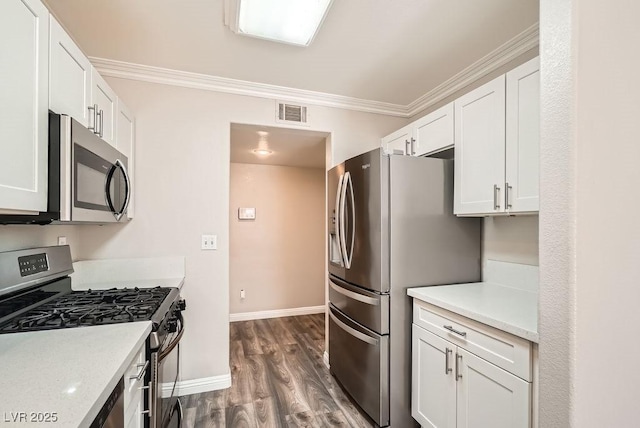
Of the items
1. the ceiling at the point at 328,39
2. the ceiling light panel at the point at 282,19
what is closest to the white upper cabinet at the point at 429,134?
the ceiling at the point at 328,39

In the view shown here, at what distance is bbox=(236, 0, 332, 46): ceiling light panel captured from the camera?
1465 mm

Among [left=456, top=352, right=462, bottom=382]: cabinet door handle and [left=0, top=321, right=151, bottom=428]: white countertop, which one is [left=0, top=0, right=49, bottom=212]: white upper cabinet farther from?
[left=456, top=352, right=462, bottom=382]: cabinet door handle

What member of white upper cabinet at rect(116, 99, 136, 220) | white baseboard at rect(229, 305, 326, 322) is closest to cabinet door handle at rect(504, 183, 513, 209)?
white upper cabinet at rect(116, 99, 136, 220)

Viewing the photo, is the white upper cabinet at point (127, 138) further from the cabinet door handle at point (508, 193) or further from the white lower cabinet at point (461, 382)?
the cabinet door handle at point (508, 193)

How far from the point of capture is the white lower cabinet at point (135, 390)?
37.7 inches

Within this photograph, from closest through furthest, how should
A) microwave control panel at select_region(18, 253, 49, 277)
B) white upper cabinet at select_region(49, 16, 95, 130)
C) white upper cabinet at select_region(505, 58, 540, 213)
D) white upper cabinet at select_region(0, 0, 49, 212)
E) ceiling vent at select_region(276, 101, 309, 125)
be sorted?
white upper cabinet at select_region(0, 0, 49, 212)
white upper cabinet at select_region(49, 16, 95, 130)
microwave control panel at select_region(18, 253, 49, 277)
white upper cabinet at select_region(505, 58, 540, 213)
ceiling vent at select_region(276, 101, 309, 125)

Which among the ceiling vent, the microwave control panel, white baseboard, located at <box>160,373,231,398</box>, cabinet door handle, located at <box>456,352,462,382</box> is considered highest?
the ceiling vent

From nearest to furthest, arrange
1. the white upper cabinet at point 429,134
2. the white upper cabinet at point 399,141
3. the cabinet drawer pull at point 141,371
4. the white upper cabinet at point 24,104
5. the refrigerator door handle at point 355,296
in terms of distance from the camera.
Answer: the white upper cabinet at point 24,104 → the cabinet drawer pull at point 141,371 → the refrigerator door handle at point 355,296 → the white upper cabinet at point 429,134 → the white upper cabinet at point 399,141

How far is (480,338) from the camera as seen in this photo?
1378mm

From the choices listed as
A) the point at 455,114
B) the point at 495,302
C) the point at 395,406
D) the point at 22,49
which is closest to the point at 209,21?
the point at 22,49

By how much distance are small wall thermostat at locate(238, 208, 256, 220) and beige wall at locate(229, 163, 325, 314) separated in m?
0.06

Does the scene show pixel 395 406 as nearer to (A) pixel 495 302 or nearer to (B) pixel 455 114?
(A) pixel 495 302

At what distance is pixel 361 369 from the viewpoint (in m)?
2.01

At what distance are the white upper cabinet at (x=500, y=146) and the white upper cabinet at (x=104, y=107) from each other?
6.87ft
